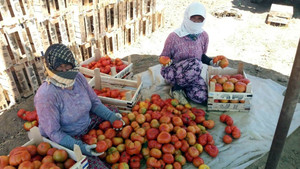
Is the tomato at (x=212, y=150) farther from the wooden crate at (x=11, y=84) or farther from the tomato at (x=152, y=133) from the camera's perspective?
the wooden crate at (x=11, y=84)

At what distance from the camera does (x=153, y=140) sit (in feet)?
12.3

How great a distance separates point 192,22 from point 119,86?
1926 millimetres

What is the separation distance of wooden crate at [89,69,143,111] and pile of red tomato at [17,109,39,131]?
1170mm

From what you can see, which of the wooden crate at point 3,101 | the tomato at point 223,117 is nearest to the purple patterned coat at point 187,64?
the tomato at point 223,117

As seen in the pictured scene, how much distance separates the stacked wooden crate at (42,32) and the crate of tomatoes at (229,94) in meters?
3.01

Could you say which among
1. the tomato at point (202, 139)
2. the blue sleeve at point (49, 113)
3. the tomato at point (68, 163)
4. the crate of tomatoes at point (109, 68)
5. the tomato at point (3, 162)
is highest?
the blue sleeve at point (49, 113)

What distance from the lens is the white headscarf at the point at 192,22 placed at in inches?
180

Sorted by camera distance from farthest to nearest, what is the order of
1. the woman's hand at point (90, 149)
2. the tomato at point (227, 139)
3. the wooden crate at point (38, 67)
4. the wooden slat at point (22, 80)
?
the wooden crate at point (38, 67) < the wooden slat at point (22, 80) < the tomato at point (227, 139) < the woman's hand at point (90, 149)

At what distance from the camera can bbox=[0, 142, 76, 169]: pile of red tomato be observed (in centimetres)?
269

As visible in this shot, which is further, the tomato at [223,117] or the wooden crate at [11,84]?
the wooden crate at [11,84]

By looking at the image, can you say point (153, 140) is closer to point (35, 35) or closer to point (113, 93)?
point (113, 93)

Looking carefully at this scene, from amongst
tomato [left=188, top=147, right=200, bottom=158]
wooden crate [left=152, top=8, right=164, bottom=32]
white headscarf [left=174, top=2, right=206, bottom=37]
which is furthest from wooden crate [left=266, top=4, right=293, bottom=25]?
tomato [left=188, top=147, right=200, bottom=158]

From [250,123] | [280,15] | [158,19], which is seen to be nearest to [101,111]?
[250,123]

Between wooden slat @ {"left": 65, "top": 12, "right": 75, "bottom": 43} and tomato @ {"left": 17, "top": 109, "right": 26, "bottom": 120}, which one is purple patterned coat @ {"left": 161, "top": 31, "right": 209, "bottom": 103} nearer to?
wooden slat @ {"left": 65, "top": 12, "right": 75, "bottom": 43}
